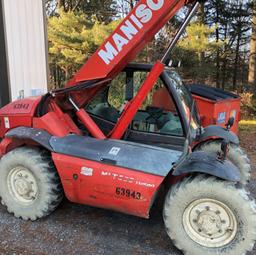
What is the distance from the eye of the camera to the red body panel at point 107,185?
2.97 metres

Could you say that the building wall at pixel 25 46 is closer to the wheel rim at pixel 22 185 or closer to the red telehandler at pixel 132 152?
the red telehandler at pixel 132 152

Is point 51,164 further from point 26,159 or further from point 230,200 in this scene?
point 230,200

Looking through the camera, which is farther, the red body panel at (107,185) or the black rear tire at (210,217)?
the red body panel at (107,185)

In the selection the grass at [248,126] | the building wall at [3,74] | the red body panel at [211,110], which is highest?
the building wall at [3,74]

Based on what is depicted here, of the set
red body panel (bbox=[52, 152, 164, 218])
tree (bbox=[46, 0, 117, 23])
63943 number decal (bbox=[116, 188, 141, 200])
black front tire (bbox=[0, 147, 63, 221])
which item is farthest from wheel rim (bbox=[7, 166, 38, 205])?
tree (bbox=[46, 0, 117, 23])

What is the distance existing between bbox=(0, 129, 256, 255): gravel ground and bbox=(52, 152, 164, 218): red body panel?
31cm

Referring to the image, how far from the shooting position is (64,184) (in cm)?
333

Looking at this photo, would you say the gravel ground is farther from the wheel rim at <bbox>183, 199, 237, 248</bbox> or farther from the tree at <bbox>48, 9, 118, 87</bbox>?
the tree at <bbox>48, 9, 118, 87</bbox>

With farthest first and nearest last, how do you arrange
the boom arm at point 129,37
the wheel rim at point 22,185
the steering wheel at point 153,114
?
the steering wheel at point 153,114 < the wheel rim at point 22,185 < the boom arm at point 129,37

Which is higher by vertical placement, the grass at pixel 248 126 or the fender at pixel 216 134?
the fender at pixel 216 134

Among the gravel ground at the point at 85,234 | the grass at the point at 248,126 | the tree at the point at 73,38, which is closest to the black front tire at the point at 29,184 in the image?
the gravel ground at the point at 85,234

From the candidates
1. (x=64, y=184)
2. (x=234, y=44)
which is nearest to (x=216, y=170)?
(x=64, y=184)

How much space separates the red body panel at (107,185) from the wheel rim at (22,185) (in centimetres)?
41

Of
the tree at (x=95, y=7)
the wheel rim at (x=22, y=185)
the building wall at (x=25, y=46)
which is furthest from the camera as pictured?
the tree at (x=95, y=7)
